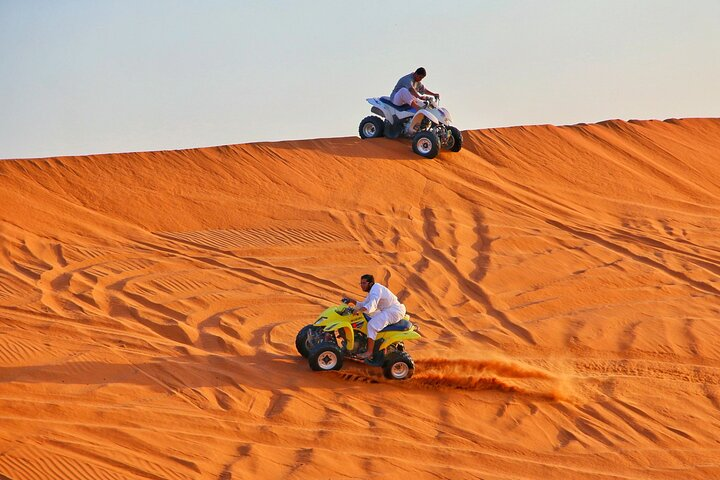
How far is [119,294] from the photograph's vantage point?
15164 millimetres

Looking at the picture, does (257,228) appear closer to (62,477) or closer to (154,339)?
(154,339)

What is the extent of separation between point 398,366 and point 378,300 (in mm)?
902

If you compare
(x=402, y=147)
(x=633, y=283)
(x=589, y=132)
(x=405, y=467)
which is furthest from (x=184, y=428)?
(x=589, y=132)

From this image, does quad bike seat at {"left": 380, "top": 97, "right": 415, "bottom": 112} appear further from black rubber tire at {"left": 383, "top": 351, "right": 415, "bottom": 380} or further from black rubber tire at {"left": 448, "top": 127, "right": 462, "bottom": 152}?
black rubber tire at {"left": 383, "top": 351, "right": 415, "bottom": 380}

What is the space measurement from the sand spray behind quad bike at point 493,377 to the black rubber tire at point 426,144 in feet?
28.0

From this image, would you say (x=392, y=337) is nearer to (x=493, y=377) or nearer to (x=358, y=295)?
(x=493, y=377)

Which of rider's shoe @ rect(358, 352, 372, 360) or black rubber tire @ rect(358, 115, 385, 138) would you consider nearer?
rider's shoe @ rect(358, 352, 372, 360)

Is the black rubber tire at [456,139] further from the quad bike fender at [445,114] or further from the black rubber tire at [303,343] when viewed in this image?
the black rubber tire at [303,343]

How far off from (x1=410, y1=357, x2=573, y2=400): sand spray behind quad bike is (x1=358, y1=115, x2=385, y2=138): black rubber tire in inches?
392

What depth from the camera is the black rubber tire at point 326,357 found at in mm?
12367

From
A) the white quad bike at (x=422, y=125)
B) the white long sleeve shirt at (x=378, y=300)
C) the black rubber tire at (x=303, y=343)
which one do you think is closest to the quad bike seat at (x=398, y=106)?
the white quad bike at (x=422, y=125)

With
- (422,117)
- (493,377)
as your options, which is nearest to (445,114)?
(422,117)

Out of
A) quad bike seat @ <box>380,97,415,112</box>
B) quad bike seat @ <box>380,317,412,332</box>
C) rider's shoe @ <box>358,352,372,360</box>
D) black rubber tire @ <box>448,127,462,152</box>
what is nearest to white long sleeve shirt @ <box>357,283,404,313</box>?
quad bike seat @ <box>380,317,412,332</box>

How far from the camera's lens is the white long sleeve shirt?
482 inches
